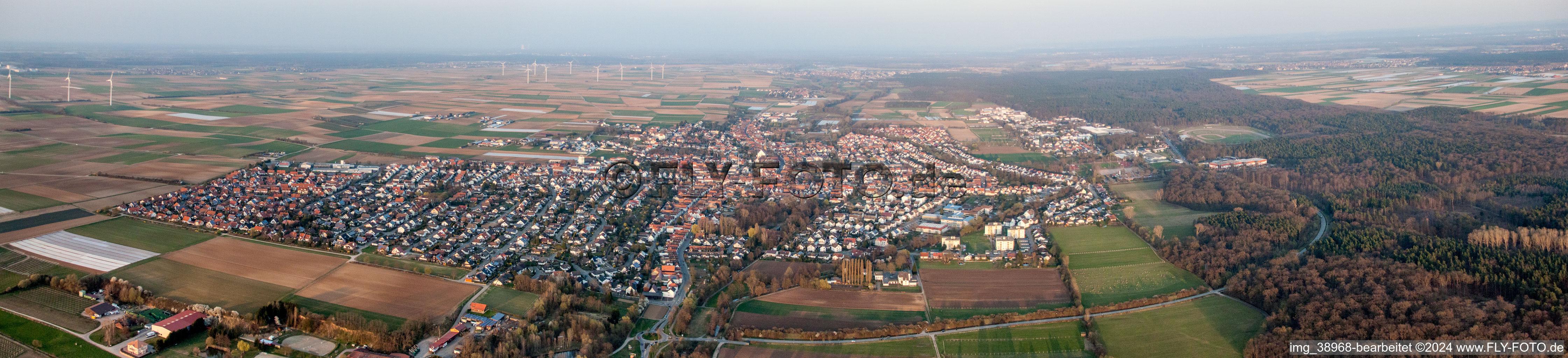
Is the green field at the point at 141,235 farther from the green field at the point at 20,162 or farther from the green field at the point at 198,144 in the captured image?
the green field at the point at 198,144

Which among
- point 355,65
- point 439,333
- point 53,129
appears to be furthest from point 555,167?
point 355,65

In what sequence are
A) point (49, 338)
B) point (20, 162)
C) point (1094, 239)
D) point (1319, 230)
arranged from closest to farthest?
point (49, 338) → point (1094, 239) → point (1319, 230) → point (20, 162)

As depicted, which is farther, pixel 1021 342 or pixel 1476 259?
pixel 1476 259

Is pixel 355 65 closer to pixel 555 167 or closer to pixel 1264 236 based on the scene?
pixel 555 167

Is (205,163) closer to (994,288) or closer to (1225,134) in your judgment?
(994,288)

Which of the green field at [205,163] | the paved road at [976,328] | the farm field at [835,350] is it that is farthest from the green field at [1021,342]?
the green field at [205,163]

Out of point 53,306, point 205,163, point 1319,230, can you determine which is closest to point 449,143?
point 205,163

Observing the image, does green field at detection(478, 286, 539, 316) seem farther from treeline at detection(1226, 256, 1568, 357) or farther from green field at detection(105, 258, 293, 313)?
treeline at detection(1226, 256, 1568, 357)
